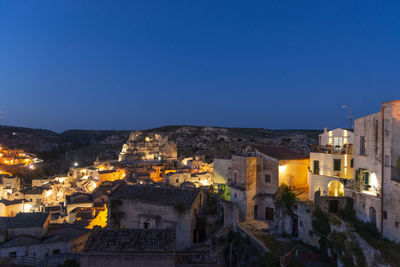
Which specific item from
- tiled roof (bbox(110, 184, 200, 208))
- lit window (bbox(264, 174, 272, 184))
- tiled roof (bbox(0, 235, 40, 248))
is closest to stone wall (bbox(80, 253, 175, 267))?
tiled roof (bbox(110, 184, 200, 208))

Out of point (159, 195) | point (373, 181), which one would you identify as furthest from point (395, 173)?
point (159, 195)

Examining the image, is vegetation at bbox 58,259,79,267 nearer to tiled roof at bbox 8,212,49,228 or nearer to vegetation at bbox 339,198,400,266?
tiled roof at bbox 8,212,49,228

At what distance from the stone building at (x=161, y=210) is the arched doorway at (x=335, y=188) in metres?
10.9

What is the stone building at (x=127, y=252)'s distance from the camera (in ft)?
53.7

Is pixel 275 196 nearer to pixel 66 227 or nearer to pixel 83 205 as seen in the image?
pixel 66 227

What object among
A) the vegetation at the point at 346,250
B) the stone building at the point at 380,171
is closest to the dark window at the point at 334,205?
the stone building at the point at 380,171

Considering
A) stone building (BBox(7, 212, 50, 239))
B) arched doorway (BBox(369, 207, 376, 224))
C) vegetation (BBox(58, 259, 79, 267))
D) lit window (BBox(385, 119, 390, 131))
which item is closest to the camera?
lit window (BBox(385, 119, 390, 131))

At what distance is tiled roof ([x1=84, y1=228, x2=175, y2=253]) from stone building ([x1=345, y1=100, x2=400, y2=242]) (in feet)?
40.1

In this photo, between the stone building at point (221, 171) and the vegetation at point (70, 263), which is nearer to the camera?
the vegetation at point (70, 263)

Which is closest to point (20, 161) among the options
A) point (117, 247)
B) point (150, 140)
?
point (150, 140)

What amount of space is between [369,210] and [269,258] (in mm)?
6853

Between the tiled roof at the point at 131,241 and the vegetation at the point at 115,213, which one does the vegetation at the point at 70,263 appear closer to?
the tiled roof at the point at 131,241

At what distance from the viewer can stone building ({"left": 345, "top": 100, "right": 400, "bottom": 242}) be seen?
15203 mm

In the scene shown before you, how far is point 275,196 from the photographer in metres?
25.5
